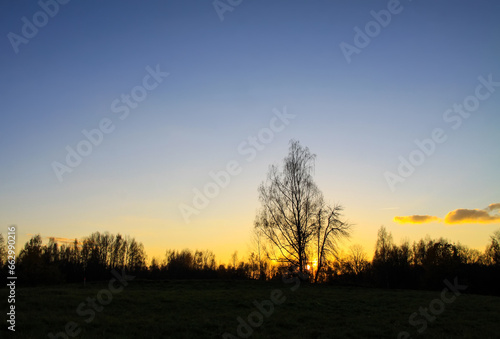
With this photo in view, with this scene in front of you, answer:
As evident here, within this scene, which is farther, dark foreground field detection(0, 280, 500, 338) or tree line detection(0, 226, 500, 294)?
tree line detection(0, 226, 500, 294)

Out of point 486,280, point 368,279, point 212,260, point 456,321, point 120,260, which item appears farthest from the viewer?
point 212,260

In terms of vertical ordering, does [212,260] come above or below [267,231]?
below

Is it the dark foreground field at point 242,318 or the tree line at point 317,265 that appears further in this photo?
the tree line at point 317,265

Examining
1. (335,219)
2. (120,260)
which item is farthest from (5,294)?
(120,260)

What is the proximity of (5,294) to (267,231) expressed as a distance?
69.8 feet

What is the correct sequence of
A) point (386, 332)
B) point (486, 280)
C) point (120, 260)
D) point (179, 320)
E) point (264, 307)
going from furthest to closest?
point (120, 260), point (486, 280), point (264, 307), point (179, 320), point (386, 332)

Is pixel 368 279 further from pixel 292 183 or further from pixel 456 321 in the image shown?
pixel 456 321

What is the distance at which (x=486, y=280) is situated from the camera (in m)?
39.9

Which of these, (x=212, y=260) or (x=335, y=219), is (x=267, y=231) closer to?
(x=335, y=219)

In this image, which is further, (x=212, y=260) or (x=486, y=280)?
(x=212, y=260)

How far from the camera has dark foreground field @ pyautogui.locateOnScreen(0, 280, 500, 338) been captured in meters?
11.3

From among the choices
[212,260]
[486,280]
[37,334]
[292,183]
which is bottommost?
[212,260]

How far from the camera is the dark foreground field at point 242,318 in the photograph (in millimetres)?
11310

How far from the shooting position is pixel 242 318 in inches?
547
